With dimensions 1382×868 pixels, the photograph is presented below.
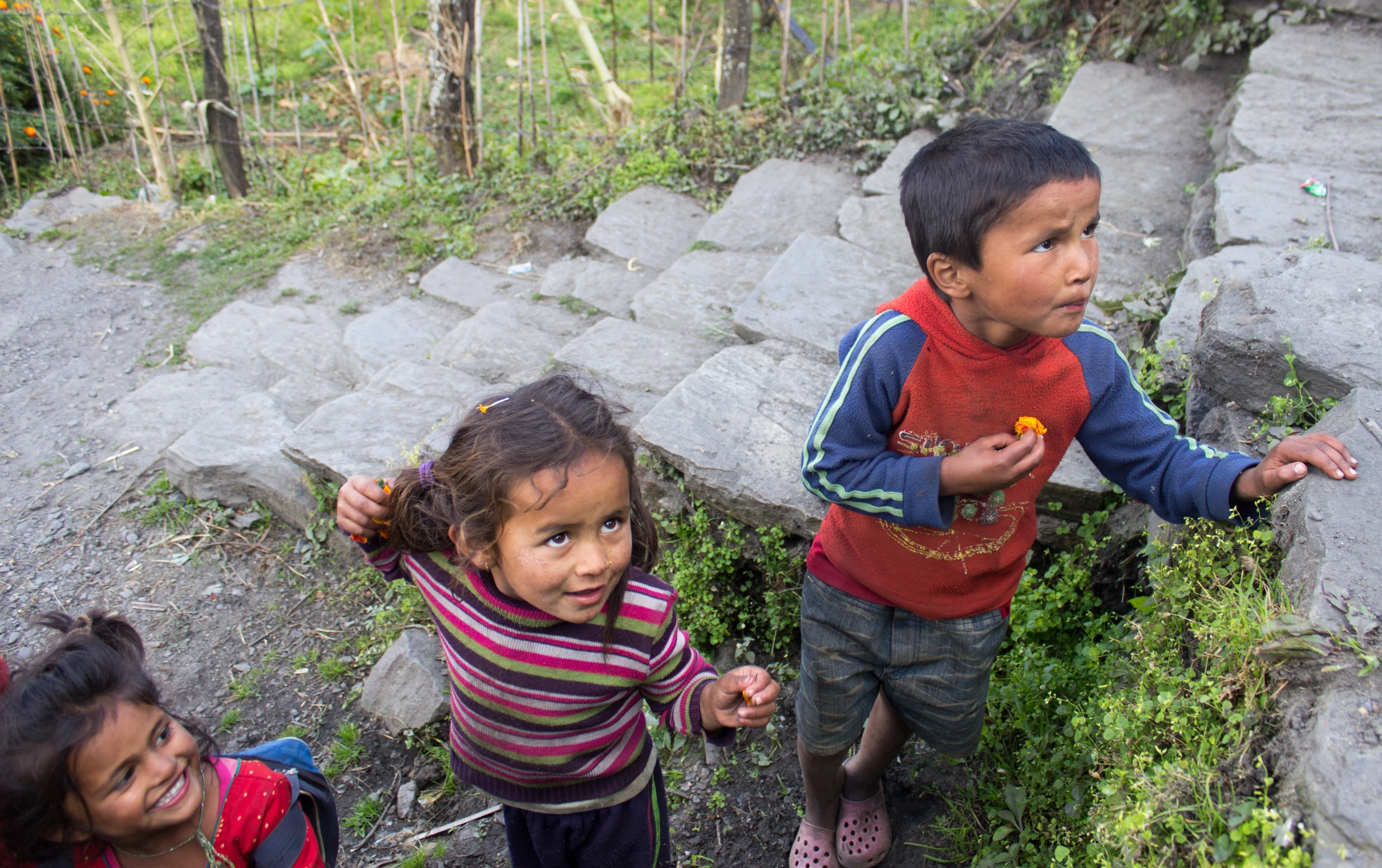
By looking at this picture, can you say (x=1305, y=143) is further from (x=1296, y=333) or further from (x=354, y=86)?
(x=354, y=86)

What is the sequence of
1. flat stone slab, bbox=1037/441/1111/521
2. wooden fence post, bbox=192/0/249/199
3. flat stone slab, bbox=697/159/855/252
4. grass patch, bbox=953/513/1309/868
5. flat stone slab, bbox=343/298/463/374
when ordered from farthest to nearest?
wooden fence post, bbox=192/0/249/199
flat stone slab, bbox=697/159/855/252
flat stone slab, bbox=343/298/463/374
flat stone slab, bbox=1037/441/1111/521
grass patch, bbox=953/513/1309/868

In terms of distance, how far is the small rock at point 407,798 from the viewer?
2.54m

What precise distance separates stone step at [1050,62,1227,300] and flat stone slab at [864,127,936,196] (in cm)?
68

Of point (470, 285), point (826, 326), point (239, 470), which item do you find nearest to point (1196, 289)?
point (826, 326)

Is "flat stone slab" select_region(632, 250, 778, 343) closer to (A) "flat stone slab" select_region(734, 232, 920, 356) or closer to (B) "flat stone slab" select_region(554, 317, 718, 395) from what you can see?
(B) "flat stone slab" select_region(554, 317, 718, 395)

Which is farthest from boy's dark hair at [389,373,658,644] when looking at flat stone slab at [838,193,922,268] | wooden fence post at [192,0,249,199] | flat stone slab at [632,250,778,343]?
wooden fence post at [192,0,249,199]

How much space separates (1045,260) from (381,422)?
266 cm

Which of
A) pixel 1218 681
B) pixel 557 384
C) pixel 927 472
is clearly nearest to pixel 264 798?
pixel 557 384

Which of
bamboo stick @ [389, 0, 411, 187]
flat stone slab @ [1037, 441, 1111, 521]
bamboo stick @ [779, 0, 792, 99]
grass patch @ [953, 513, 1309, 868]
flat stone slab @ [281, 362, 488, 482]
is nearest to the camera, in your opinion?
grass patch @ [953, 513, 1309, 868]

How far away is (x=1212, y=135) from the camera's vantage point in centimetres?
392

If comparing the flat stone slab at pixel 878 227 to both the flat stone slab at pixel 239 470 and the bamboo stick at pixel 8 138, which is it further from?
the bamboo stick at pixel 8 138

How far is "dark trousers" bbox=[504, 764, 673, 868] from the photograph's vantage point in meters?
1.80

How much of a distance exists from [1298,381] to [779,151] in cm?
353

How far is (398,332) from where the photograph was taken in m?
4.49
